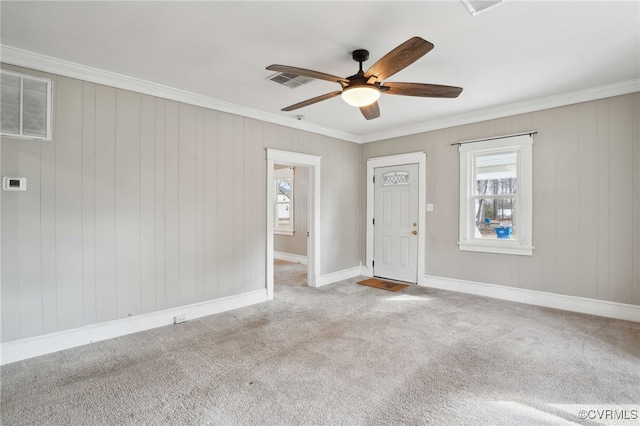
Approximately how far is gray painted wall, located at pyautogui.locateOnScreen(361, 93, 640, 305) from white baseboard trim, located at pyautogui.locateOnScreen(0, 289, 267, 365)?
3655mm

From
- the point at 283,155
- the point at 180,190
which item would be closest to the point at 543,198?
the point at 283,155

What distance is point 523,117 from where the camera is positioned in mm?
4145

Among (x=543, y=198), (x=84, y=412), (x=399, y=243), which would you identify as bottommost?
(x=84, y=412)

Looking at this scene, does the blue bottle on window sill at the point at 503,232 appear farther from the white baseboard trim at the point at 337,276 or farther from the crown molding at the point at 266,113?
the white baseboard trim at the point at 337,276

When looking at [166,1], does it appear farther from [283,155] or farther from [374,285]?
[374,285]

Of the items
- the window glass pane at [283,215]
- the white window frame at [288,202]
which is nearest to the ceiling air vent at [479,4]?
the white window frame at [288,202]

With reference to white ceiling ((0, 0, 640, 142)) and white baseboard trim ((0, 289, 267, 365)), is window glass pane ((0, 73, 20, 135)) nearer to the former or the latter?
white ceiling ((0, 0, 640, 142))

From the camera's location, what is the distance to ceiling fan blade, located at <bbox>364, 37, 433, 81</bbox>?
6.34 ft

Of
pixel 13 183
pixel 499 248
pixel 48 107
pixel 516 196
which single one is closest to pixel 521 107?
pixel 516 196

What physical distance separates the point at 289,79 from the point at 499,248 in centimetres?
356

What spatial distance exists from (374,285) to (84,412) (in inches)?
157

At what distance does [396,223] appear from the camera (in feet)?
17.9

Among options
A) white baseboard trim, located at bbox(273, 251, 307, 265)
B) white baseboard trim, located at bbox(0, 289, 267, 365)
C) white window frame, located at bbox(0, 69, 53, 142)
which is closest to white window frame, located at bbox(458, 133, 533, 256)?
white baseboard trim, located at bbox(0, 289, 267, 365)

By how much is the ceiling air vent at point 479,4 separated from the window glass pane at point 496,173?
2.69m
